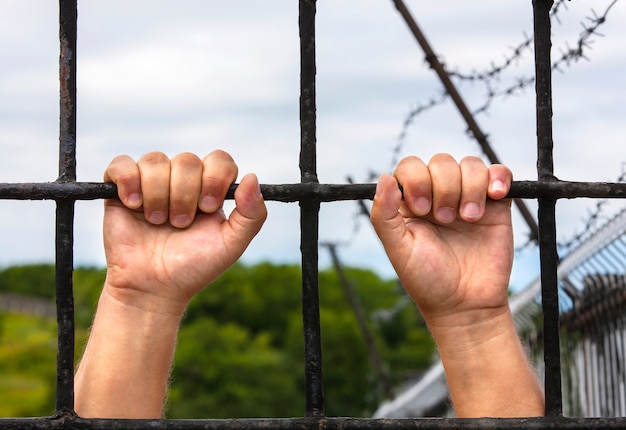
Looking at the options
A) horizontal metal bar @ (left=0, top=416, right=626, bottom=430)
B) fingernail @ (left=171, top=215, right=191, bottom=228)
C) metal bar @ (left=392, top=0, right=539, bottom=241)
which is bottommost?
horizontal metal bar @ (left=0, top=416, right=626, bottom=430)

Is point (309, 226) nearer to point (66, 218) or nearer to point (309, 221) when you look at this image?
point (309, 221)

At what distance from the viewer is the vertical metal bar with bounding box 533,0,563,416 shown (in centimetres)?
185

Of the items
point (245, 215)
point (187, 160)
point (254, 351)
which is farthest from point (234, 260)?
point (254, 351)

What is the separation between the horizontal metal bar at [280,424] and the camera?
1762 mm

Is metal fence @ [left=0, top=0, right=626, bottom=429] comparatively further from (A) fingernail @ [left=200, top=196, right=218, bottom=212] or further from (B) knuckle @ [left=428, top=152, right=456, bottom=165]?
(B) knuckle @ [left=428, top=152, right=456, bottom=165]

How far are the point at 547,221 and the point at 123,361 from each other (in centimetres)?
103

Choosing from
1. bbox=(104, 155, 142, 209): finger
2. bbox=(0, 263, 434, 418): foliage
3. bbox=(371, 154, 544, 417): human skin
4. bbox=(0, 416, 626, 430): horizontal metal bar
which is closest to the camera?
bbox=(0, 416, 626, 430): horizontal metal bar

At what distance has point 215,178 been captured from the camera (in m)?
1.89

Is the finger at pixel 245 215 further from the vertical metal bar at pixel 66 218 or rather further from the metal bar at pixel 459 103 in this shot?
the metal bar at pixel 459 103

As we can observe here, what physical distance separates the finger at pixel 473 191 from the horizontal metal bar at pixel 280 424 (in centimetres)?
44

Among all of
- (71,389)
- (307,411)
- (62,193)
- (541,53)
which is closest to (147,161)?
(62,193)

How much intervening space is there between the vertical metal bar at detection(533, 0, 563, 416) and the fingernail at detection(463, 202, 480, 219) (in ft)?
0.45

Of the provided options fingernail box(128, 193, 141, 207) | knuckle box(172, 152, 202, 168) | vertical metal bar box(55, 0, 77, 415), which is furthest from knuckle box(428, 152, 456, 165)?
vertical metal bar box(55, 0, 77, 415)

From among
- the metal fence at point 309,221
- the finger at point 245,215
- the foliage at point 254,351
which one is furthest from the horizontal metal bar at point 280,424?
the foliage at point 254,351
